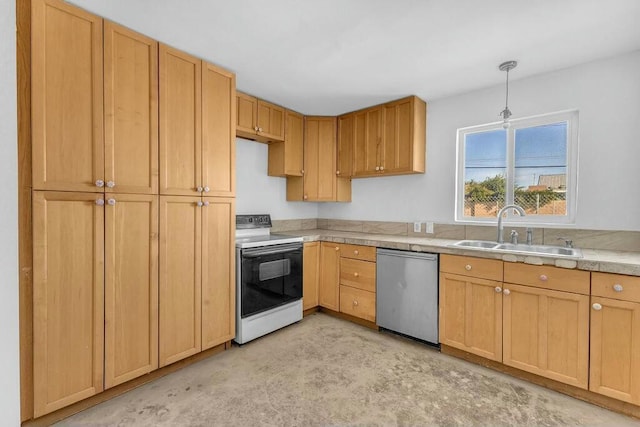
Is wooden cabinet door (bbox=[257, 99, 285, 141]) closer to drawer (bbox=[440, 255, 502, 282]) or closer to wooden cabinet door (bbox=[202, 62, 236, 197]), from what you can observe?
wooden cabinet door (bbox=[202, 62, 236, 197])

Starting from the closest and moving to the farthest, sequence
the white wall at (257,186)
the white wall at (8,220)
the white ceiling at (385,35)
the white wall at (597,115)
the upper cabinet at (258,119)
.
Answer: the white wall at (8,220)
the white ceiling at (385,35)
the white wall at (597,115)
the upper cabinet at (258,119)
the white wall at (257,186)

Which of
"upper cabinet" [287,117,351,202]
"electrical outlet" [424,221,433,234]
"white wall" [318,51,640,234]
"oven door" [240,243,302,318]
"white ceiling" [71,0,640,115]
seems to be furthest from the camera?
"upper cabinet" [287,117,351,202]

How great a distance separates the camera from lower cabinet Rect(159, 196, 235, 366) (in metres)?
2.06

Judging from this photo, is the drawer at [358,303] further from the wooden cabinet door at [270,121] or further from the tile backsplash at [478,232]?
the wooden cabinet door at [270,121]

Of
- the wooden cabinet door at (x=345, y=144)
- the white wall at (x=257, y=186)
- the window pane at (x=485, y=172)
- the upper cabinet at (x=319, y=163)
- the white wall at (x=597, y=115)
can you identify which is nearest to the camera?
the white wall at (x=597, y=115)

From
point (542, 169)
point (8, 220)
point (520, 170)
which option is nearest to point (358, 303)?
point (520, 170)

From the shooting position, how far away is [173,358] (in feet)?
6.90

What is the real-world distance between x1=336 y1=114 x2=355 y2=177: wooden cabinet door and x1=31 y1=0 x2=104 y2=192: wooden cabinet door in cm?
239

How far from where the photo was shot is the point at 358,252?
3.00 m

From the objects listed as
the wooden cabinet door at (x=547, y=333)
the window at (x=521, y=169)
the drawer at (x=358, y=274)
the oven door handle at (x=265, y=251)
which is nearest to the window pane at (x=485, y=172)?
the window at (x=521, y=169)

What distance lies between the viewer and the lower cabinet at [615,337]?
1.69 m

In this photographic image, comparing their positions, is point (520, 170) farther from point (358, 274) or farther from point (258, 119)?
point (258, 119)

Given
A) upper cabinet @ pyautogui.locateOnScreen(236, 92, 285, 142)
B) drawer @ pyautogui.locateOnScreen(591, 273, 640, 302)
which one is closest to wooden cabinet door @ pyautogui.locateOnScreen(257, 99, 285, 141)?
upper cabinet @ pyautogui.locateOnScreen(236, 92, 285, 142)

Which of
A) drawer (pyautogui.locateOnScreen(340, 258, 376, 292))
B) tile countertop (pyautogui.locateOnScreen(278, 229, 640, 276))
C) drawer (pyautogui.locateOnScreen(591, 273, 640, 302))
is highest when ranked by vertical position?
tile countertop (pyautogui.locateOnScreen(278, 229, 640, 276))
